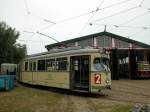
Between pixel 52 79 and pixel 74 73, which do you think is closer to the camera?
pixel 74 73

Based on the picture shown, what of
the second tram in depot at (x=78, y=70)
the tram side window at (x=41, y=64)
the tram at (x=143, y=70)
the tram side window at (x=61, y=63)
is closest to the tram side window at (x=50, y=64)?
the second tram in depot at (x=78, y=70)

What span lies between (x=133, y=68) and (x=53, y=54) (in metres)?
20.1

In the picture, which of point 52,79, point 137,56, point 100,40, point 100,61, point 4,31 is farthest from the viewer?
Answer: point 100,40

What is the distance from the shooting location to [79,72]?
1822 cm

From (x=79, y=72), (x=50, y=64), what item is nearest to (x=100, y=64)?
(x=79, y=72)

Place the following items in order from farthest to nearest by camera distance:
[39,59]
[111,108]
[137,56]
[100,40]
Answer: [100,40]
[137,56]
[39,59]
[111,108]

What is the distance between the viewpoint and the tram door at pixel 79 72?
17.7 meters

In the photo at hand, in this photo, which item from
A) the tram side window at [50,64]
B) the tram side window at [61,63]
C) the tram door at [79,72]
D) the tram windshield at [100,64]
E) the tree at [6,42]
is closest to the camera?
the tram windshield at [100,64]

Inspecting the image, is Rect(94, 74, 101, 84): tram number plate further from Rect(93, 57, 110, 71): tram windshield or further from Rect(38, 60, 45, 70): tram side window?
Rect(38, 60, 45, 70): tram side window

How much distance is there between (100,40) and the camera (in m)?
45.8

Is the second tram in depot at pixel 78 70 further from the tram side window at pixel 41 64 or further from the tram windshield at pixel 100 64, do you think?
the tram side window at pixel 41 64

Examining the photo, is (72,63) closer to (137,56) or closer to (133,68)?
(133,68)

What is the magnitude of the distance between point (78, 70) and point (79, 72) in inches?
6.3

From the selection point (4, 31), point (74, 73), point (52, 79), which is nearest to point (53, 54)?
point (52, 79)
